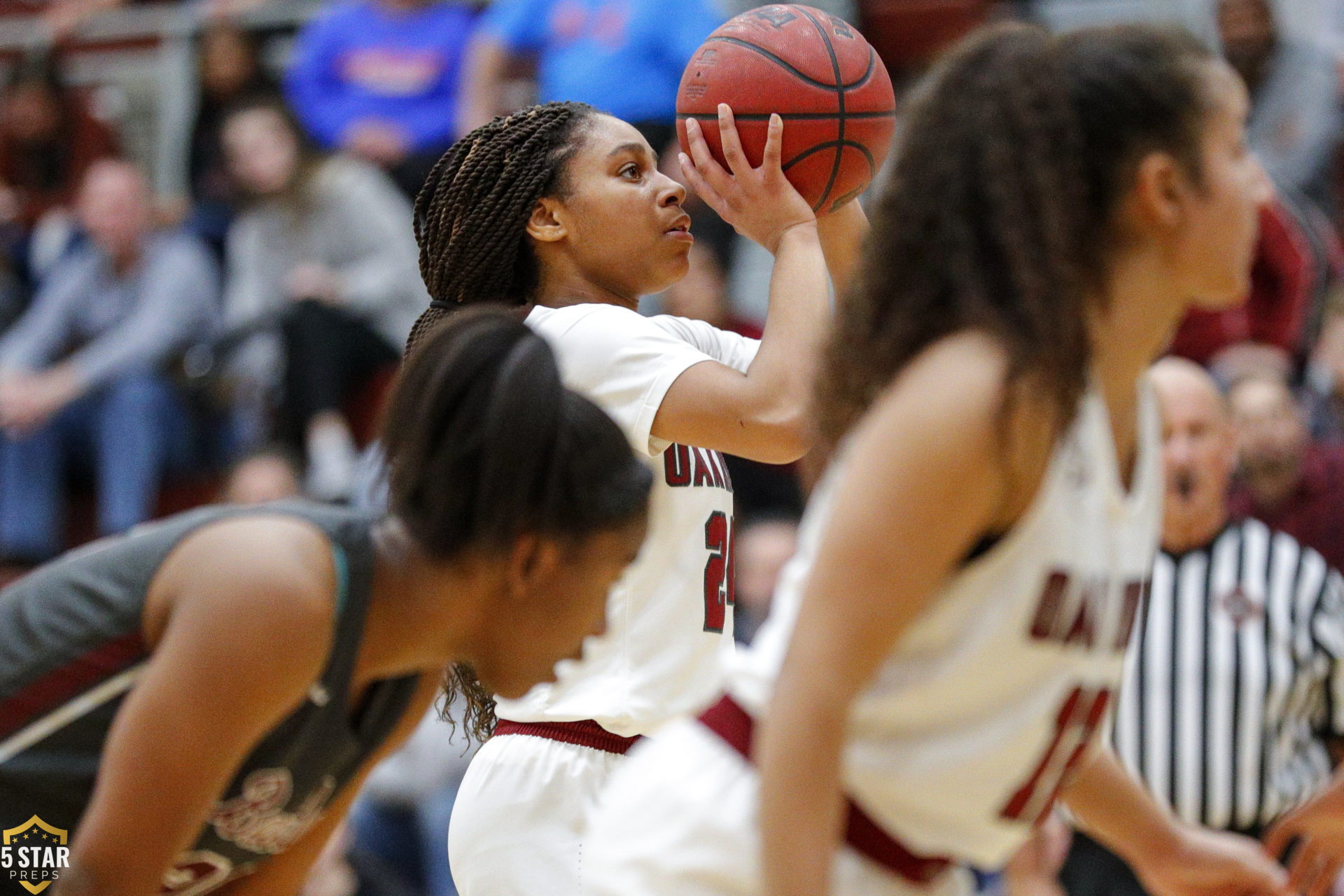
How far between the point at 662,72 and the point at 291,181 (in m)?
1.94

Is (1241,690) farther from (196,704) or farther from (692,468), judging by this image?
(196,704)

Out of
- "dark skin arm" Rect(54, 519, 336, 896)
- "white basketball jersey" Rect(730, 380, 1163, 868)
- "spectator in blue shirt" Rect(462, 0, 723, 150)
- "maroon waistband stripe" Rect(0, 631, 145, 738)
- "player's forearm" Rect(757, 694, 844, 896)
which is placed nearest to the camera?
"player's forearm" Rect(757, 694, 844, 896)

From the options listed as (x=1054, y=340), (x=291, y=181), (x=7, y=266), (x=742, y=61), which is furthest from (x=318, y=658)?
(x=7, y=266)

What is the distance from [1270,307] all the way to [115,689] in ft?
18.9

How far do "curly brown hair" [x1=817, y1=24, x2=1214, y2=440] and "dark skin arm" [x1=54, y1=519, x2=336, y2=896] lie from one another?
2.44 ft

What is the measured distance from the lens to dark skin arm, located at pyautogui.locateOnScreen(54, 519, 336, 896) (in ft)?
6.72

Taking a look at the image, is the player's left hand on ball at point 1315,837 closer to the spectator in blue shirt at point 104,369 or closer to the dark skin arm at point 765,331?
the dark skin arm at point 765,331

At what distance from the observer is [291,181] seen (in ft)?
25.7

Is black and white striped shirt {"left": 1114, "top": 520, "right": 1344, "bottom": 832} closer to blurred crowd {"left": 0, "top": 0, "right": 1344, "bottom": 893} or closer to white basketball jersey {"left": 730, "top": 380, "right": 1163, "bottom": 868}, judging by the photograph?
blurred crowd {"left": 0, "top": 0, "right": 1344, "bottom": 893}

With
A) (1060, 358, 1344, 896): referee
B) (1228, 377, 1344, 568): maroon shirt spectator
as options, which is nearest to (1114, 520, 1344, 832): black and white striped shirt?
(1060, 358, 1344, 896): referee

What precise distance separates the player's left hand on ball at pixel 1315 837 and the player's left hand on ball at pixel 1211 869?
37cm

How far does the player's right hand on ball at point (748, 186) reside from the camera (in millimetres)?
3158

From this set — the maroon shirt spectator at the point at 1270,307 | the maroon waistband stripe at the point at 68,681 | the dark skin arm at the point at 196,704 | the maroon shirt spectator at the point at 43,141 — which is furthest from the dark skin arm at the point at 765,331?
the maroon shirt spectator at the point at 43,141

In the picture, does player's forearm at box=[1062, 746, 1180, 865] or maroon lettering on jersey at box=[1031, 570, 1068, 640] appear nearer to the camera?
maroon lettering on jersey at box=[1031, 570, 1068, 640]
